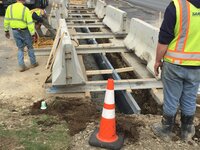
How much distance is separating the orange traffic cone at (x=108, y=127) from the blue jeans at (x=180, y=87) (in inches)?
29.1

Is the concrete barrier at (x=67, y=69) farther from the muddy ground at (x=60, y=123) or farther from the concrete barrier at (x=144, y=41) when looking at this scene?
the concrete barrier at (x=144, y=41)

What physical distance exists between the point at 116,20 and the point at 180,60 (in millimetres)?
7262

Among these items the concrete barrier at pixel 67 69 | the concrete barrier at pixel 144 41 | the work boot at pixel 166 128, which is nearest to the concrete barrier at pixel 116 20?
the concrete barrier at pixel 144 41

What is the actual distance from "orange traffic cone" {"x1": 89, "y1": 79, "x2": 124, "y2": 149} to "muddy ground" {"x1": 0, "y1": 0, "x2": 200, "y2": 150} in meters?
0.13

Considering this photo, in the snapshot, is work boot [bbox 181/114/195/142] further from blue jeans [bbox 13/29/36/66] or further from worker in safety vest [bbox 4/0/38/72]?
blue jeans [bbox 13/29/36/66]

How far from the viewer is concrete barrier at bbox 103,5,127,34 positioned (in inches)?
410

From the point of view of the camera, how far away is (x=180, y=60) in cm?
405

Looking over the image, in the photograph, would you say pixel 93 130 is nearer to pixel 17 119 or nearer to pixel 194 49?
pixel 17 119

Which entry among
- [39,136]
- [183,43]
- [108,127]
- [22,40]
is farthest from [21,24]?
[183,43]

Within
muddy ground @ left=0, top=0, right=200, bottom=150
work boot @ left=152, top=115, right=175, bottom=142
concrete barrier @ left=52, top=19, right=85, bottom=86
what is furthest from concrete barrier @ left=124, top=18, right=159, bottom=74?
work boot @ left=152, top=115, right=175, bottom=142

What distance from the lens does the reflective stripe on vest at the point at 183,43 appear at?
3820mm

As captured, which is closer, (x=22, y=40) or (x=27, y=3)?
(x=22, y=40)

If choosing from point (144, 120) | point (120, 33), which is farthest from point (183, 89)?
point (120, 33)

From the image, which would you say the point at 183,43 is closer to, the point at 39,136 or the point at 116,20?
the point at 39,136
